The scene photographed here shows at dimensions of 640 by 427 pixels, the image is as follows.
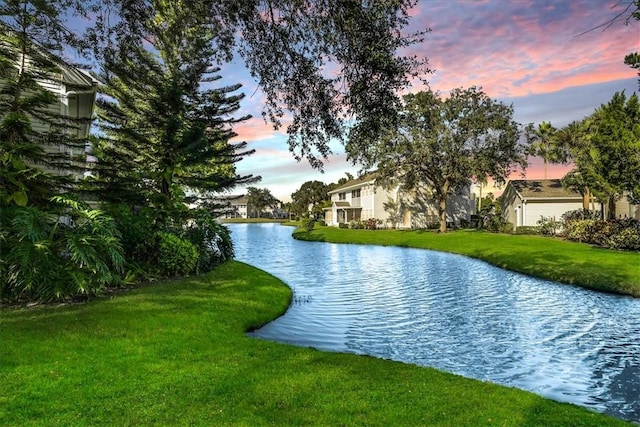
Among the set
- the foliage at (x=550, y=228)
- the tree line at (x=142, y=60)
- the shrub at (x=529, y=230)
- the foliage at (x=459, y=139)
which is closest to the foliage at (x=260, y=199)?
the foliage at (x=459, y=139)

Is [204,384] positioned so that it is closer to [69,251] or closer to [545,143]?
[69,251]

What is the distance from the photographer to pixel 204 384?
16.4 ft

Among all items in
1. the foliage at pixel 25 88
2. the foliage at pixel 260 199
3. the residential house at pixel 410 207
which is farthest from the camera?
the foliage at pixel 260 199

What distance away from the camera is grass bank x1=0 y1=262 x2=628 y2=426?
4.23 m

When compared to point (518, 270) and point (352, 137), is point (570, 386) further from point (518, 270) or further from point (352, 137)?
point (518, 270)

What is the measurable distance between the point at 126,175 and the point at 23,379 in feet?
34.5

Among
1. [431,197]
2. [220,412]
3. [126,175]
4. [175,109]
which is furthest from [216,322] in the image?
[431,197]

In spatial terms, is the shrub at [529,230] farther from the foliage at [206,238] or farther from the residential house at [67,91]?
the residential house at [67,91]

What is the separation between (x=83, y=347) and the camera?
239 inches

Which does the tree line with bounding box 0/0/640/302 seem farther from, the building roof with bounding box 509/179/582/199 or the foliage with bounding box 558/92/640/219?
the building roof with bounding box 509/179/582/199

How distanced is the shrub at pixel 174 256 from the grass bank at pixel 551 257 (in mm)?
13406

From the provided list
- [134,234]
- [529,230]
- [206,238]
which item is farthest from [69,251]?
[529,230]

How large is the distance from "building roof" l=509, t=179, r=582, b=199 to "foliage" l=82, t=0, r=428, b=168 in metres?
36.1

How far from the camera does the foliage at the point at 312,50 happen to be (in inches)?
269
